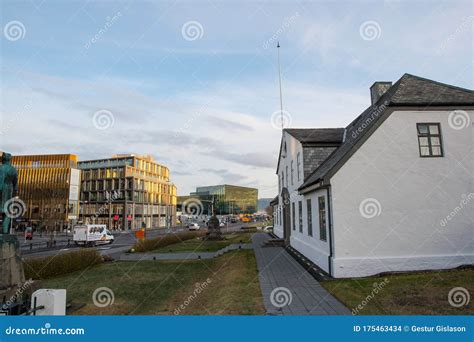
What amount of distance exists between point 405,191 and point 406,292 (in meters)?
4.20

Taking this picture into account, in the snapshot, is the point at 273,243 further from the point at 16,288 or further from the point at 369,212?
the point at 16,288

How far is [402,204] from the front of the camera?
36.7ft

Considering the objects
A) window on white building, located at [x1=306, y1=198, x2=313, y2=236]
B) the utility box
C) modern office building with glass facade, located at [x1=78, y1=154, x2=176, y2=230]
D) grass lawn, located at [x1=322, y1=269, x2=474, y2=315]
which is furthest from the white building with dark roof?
modern office building with glass facade, located at [x1=78, y1=154, x2=176, y2=230]

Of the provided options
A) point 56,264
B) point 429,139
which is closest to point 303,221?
point 429,139

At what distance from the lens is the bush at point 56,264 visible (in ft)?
46.4

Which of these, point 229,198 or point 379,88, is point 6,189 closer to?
point 379,88

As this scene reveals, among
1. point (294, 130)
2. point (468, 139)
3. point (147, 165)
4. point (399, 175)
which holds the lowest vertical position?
point (399, 175)

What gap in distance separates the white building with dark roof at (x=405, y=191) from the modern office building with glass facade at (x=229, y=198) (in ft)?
341

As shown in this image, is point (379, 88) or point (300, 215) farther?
point (300, 215)

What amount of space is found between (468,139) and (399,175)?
11.1 ft

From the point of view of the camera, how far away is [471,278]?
9.52 metres

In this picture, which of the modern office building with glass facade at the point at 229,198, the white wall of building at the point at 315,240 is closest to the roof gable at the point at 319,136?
the white wall of building at the point at 315,240

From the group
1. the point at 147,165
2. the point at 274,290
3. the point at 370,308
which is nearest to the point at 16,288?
the point at 274,290

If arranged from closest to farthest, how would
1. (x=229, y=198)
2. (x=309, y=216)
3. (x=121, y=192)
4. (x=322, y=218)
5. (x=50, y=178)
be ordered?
(x=322, y=218) < (x=309, y=216) < (x=50, y=178) < (x=121, y=192) < (x=229, y=198)
